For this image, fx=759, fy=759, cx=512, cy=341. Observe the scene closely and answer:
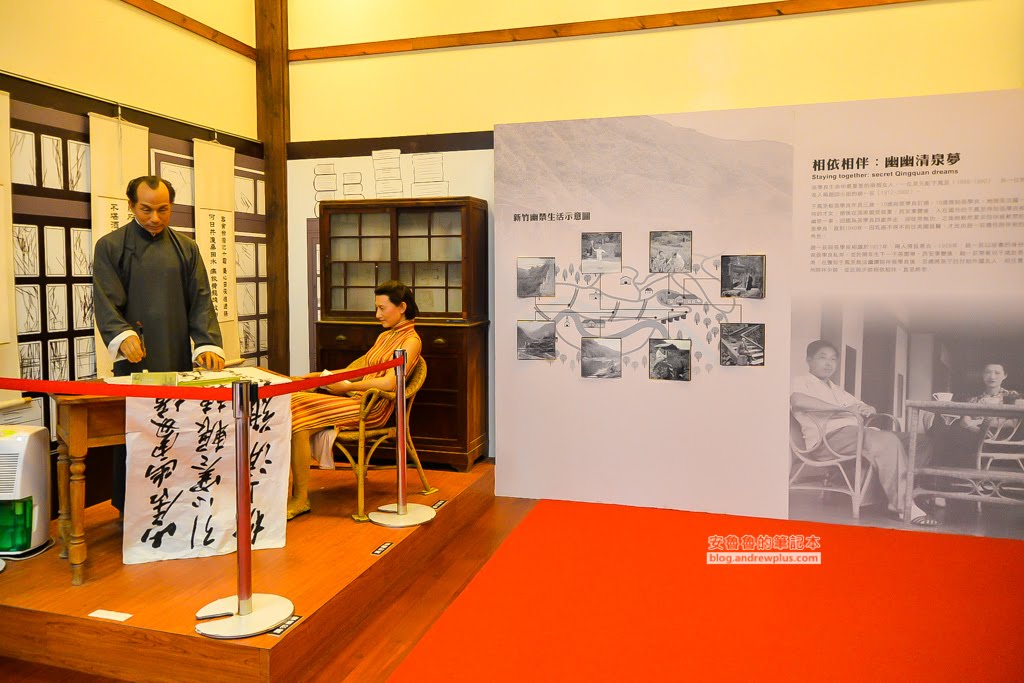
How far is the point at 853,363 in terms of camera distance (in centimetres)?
445

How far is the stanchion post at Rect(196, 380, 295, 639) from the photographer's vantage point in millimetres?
2748

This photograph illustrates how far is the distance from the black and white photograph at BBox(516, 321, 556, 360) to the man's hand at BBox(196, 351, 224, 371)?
1.94 meters

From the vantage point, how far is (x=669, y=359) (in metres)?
4.80

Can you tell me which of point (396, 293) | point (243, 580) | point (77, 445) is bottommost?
point (243, 580)

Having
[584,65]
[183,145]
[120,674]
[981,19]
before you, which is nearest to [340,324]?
[183,145]

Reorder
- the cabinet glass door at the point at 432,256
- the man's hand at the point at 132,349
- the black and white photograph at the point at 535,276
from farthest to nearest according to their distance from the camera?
the cabinet glass door at the point at 432,256 → the black and white photograph at the point at 535,276 → the man's hand at the point at 132,349

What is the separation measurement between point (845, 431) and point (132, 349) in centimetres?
392

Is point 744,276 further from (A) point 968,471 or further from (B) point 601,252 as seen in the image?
(A) point 968,471

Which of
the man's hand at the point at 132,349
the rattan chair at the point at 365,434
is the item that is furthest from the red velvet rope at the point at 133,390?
the rattan chair at the point at 365,434

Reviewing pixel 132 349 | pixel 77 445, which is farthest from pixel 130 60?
pixel 77 445

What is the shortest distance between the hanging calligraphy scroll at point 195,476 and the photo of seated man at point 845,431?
299 cm

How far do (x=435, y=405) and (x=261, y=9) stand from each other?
3.47 meters

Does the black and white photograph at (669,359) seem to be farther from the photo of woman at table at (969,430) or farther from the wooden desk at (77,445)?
the wooden desk at (77,445)

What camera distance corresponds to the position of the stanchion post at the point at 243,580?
9.02 feet
